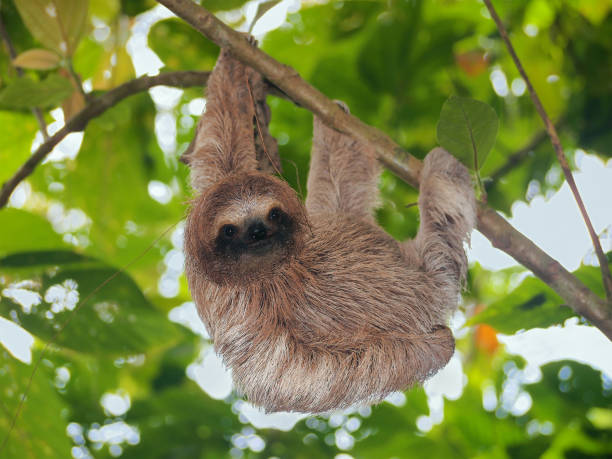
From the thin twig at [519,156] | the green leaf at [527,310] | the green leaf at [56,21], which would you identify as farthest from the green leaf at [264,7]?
the thin twig at [519,156]

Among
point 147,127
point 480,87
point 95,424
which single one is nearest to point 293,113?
point 147,127

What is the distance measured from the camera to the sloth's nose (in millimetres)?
3369

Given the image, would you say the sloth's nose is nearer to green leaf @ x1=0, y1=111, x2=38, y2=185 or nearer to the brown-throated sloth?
the brown-throated sloth

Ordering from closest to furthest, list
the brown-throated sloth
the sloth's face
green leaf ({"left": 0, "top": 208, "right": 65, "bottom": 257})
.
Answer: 1. the sloth's face
2. the brown-throated sloth
3. green leaf ({"left": 0, "top": 208, "right": 65, "bottom": 257})

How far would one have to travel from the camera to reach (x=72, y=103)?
426cm

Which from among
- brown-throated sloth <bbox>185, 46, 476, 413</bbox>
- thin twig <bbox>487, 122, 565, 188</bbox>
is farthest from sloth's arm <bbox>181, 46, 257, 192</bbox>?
thin twig <bbox>487, 122, 565, 188</bbox>

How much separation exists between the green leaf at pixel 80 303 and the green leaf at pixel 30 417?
0.91 ft

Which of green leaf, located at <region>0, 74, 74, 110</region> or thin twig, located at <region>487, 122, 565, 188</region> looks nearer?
green leaf, located at <region>0, 74, 74, 110</region>

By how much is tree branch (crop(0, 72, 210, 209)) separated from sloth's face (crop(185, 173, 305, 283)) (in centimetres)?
95

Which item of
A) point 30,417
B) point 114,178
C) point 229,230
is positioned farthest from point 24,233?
point 229,230

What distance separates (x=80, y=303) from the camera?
13.1ft

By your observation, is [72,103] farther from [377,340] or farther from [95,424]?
[95,424]

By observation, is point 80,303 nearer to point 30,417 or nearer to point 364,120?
point 30,417

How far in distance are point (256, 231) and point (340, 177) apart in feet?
5.20
